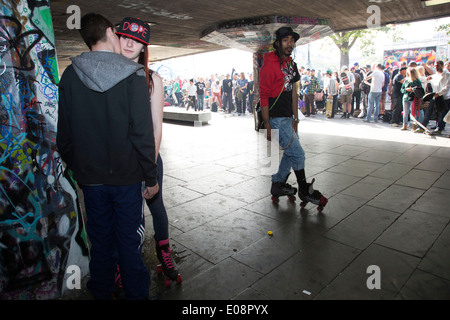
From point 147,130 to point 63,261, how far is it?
4.81ft

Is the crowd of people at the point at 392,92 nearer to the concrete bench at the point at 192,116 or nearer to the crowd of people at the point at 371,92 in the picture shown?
the crowd of people at the point at 371,92

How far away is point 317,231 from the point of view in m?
3.26

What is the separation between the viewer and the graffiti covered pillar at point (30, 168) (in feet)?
7.11

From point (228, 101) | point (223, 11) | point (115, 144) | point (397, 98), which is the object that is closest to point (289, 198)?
point (115, 144)

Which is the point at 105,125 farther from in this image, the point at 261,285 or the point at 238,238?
the point at 238,238

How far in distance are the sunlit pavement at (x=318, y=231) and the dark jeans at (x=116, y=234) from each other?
390 millimetres

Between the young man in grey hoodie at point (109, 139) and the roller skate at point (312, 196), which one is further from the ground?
the young man in grey hoodie at point (109, 139)

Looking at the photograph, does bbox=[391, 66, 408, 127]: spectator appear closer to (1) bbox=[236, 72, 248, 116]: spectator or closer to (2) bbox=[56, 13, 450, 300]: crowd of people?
(1) bbox=[236, 72, 248, 116]: spectator

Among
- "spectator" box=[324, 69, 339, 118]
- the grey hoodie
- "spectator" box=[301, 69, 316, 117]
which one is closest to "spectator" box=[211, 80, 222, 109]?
"spectator" box=[301, 69, 316, 117]

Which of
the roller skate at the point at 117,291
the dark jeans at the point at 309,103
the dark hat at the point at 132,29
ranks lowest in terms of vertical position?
the roller skate at the point at 117,291

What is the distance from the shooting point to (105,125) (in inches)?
73.6

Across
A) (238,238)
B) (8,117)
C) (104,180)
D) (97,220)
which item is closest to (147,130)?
(104,180)

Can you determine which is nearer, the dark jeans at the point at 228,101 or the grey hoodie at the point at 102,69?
the grey hoodie at the point at 102,69

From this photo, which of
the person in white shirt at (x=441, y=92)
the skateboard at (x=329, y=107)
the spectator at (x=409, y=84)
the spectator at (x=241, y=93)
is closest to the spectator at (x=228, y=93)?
the spectator at (x=241, y=93)
